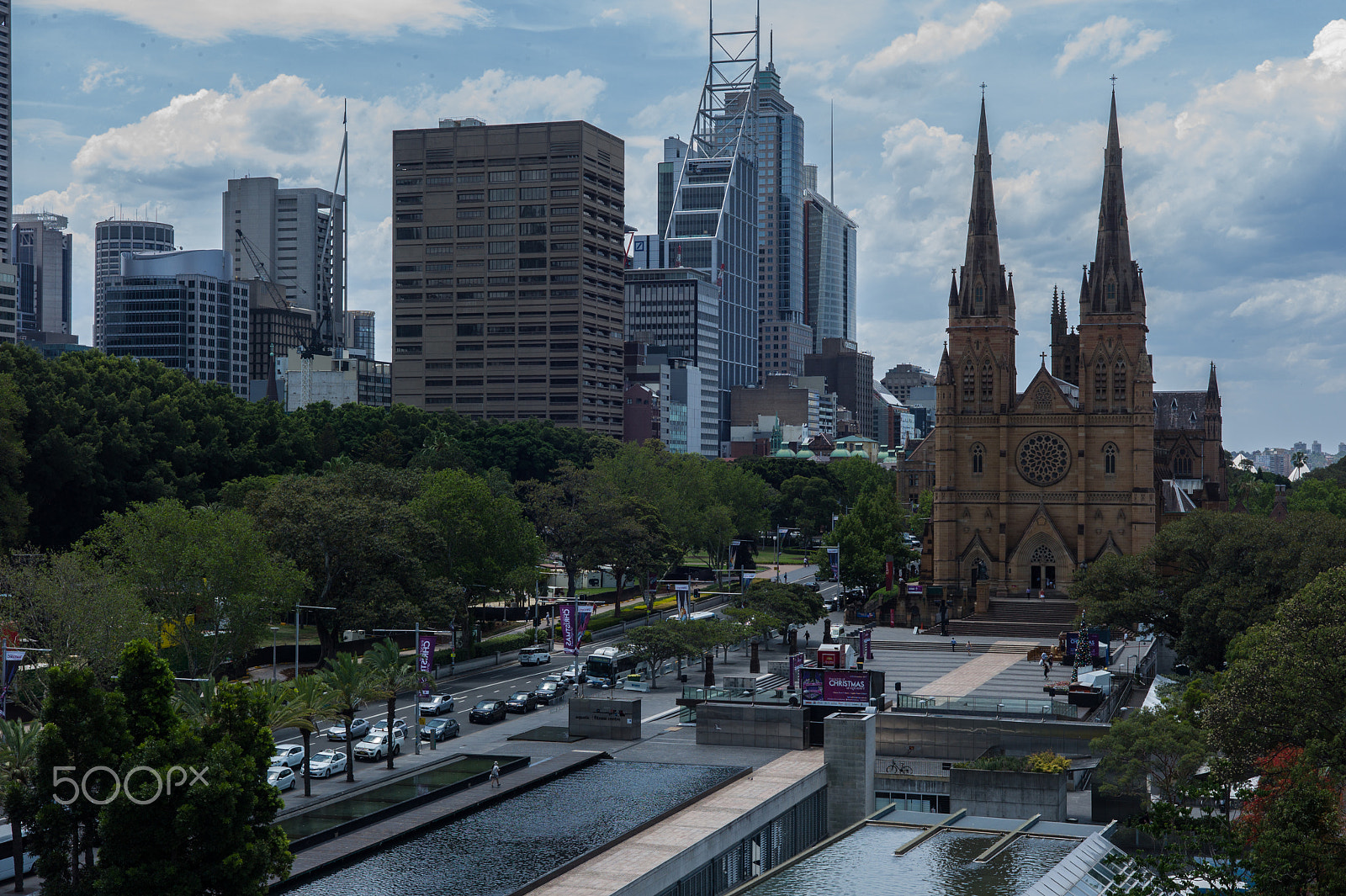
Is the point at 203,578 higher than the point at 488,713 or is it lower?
higher

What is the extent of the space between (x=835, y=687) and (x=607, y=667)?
83.2 ft

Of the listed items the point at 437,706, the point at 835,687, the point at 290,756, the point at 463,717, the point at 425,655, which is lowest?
the point at 463,717

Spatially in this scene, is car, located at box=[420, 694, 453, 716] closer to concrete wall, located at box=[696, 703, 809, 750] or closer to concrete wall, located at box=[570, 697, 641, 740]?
concrete wall, located at box=[570, 697, 641, 740]

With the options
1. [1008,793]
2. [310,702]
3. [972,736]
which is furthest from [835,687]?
[310,702]

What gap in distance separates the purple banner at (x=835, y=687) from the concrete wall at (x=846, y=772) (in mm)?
6742

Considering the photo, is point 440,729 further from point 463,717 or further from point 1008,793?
point 1008,793

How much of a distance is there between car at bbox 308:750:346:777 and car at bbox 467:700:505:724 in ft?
35.1

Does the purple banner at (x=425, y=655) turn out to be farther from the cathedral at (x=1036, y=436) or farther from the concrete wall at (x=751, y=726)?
the cathedral at (x=1036, y=436)

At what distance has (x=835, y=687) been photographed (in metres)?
52.8

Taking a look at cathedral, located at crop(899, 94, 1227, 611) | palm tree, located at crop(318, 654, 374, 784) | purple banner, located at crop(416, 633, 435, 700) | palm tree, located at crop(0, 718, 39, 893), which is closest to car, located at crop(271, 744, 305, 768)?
palm tree, located at crop(318, 654, 374, 784)

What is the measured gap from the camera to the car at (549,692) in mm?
68450

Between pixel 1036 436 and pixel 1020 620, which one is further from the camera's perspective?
pixel 1036 436

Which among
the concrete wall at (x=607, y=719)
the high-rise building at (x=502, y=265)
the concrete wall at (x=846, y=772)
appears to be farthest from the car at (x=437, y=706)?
the high-rise building at (x=502, y=265)

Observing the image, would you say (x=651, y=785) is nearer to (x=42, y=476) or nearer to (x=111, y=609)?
(x=111, y=609)
